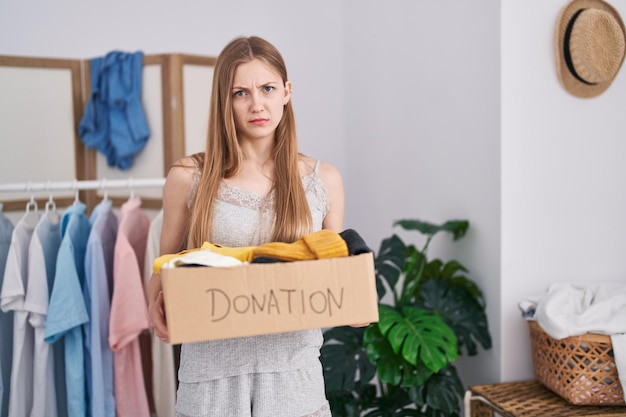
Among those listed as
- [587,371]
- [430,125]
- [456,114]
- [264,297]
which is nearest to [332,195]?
[264,297]

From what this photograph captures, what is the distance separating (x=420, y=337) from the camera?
6.84ft

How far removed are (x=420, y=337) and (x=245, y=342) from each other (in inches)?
35.8

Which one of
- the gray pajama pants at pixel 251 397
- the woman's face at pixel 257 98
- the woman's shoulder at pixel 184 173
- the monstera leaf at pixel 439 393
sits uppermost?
the woman's face at pixel 257 98

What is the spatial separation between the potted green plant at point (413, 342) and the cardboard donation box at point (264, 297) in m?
0.94

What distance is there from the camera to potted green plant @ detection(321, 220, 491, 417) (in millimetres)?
2090

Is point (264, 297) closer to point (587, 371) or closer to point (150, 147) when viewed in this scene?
point (587, 371)

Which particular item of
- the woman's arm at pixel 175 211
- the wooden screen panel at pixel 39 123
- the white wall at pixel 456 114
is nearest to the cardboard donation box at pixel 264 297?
the woman's arm at pixel 175 211

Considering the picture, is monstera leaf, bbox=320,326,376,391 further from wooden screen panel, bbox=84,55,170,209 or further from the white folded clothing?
the white folded clothing

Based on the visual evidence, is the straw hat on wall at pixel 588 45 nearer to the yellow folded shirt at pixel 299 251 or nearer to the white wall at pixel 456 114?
the white wall at pixel 456 114

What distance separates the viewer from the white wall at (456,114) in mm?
2242

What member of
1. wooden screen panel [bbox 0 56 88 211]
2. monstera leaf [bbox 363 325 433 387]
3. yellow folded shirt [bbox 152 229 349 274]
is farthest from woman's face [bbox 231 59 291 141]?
wooden screen panel [bbox 0 56 88 211]

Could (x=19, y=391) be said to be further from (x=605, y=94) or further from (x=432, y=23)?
(x=605, y=94)

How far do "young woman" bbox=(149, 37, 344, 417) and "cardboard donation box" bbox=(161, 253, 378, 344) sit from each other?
0.63 feet

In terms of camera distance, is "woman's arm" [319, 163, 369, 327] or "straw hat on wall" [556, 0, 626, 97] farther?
"straw hat on wall" [556, 0, 626, 97]
